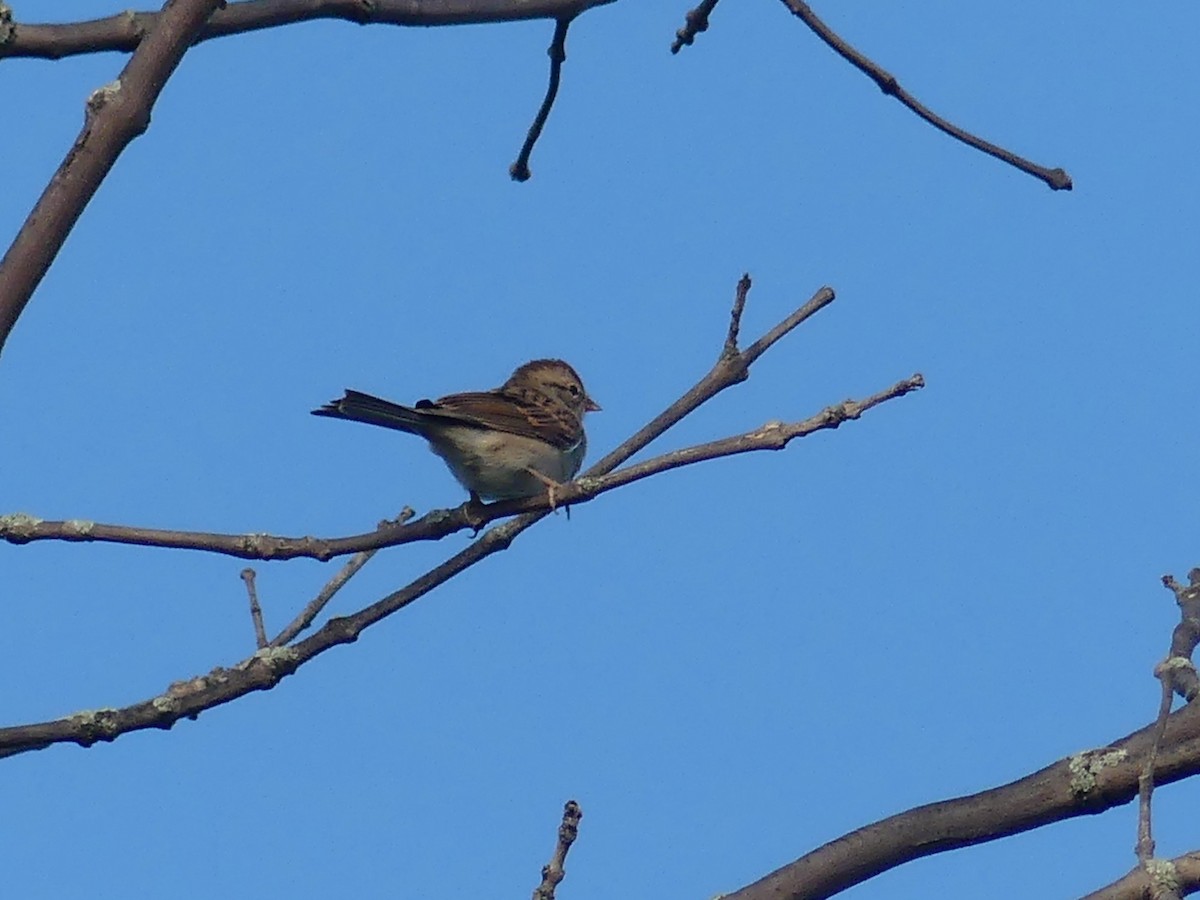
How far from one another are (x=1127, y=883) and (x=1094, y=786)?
58 centimetres

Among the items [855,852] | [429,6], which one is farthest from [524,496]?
[855,852]

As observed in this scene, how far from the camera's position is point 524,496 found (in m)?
5.89

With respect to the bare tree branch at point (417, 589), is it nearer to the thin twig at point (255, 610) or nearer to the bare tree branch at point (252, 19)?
the thin twig at point (255, 610)

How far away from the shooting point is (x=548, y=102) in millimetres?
4773

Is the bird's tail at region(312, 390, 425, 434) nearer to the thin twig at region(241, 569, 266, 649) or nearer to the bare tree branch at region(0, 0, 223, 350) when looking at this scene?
the thin twig at region(241, 569, 266, 649)

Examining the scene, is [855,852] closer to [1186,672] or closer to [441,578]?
[1186,672]

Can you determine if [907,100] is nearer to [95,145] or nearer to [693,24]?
[693,24]

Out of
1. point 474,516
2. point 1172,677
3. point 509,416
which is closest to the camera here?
point 1172,677

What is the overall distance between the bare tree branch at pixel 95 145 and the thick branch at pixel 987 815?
1.63 meters

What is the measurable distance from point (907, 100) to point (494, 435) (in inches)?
94.8

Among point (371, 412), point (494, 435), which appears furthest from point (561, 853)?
point (494, 435)

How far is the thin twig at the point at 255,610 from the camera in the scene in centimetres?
368

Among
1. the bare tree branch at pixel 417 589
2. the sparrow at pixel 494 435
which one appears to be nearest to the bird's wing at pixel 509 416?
the sparrow at pixel 494 435

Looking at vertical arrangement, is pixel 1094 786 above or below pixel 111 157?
below
